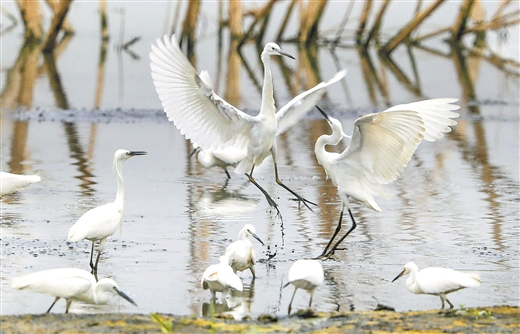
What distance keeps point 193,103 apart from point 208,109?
0.17 metres

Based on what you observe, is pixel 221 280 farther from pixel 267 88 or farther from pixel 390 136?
pixel 267 88

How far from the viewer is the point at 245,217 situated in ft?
34.8

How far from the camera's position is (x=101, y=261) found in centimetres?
831

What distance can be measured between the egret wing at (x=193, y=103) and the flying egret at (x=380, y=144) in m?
1.34

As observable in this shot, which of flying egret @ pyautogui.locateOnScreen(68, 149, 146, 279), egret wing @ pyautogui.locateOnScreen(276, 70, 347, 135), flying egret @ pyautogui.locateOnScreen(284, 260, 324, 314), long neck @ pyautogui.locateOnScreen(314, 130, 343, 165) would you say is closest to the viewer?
flying egret @ pyautogui.locateOnScreen(284, 260, 324, 314)

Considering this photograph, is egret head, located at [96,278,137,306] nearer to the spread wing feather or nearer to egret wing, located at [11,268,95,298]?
egret wing, located at [11,268,95,298]

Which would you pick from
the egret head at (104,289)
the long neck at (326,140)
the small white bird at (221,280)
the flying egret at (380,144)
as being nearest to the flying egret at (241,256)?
the small white bird at (221,280)

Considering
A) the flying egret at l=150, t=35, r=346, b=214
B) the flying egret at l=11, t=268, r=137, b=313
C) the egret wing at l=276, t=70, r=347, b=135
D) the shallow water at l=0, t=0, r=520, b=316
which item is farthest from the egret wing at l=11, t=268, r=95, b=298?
the egret wing at l=276, t=70, r=347, b=135

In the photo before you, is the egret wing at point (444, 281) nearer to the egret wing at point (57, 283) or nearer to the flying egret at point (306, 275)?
the flying egret at point (306, 275)

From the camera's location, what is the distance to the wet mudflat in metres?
5.93

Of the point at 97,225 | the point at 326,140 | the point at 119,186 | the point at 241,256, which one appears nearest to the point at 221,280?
the point at 241,256

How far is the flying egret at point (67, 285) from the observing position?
247 inches

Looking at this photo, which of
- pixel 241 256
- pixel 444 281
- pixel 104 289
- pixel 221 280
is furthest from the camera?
pixel 241 256

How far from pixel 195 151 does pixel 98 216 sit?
21.0 feet
